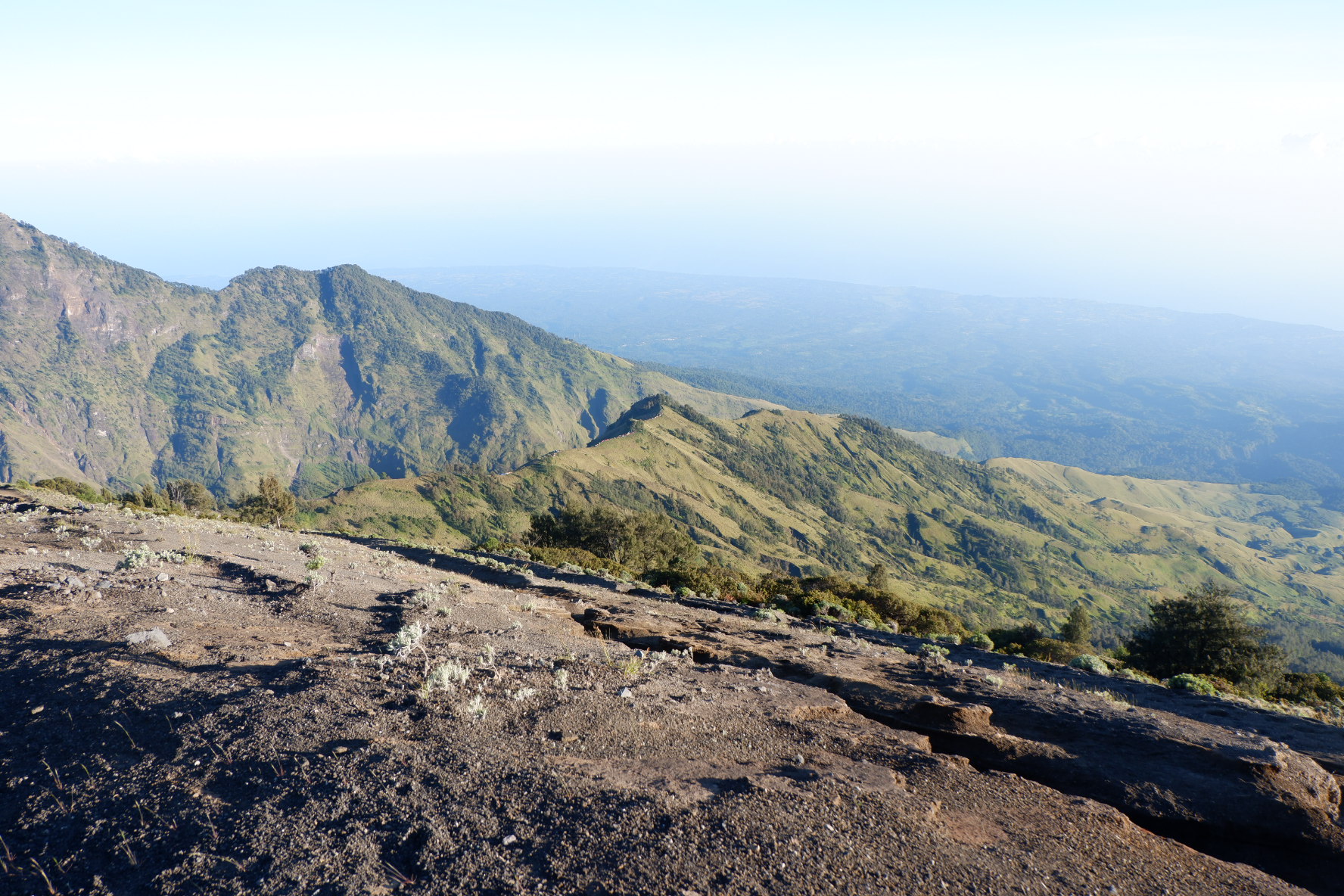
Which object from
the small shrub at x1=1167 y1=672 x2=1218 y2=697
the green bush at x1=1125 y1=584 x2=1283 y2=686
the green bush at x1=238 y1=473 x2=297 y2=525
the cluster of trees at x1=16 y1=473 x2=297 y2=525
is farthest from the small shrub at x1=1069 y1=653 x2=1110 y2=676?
the cluster of trees at x1=16 y1=473 x2=297 y2=525

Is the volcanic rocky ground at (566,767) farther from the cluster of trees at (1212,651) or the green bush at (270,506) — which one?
the green bush at (270,506)

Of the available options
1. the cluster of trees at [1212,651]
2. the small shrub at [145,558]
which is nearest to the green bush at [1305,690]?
the cluster of trees at [1212,651]

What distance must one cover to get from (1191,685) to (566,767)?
2369cm

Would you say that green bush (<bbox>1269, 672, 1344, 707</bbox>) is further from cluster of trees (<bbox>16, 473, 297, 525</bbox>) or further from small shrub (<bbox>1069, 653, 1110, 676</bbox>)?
cluster of trees (<bbox>16, 473, 297, 525</bbox>)

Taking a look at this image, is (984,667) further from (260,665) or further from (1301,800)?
(260,665)

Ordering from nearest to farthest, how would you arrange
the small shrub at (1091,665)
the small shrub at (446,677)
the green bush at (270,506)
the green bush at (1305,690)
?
the small shrub at (446,677) → the small shrub at (1091,665) → the green bush at (1305,690) → the green bush at (270,506)

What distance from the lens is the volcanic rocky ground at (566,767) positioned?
817cm

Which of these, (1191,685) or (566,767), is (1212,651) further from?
(566,767)

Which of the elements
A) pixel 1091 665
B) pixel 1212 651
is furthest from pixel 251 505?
pixel 1212 651

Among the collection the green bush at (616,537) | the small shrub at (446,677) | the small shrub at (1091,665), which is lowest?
the green bush at (616,537)

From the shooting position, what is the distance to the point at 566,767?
10.3 meters

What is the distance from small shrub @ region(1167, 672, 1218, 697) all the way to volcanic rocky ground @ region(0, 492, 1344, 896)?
3.03m

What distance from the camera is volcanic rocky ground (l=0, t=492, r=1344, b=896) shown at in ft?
26.8

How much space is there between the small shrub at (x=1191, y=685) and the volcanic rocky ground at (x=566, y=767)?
119 inches
